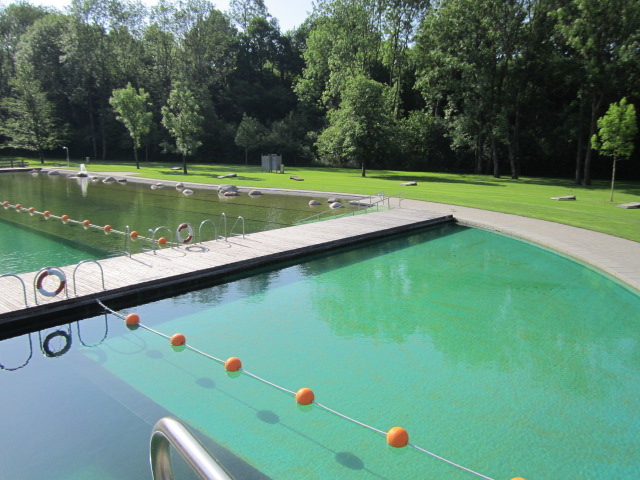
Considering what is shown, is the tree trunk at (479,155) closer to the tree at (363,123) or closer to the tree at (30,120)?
the tree at (363,123)

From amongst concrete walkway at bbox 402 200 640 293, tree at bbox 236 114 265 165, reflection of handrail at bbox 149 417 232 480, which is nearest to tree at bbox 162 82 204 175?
tree at bbox 236 114 265 165

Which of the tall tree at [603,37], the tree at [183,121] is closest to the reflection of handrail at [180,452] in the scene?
the tall tree at [603,37]

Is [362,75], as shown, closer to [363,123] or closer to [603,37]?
[363,123]

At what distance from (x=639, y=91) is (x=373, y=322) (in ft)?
108

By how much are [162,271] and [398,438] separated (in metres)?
6.21

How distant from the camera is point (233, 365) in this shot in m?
6.53

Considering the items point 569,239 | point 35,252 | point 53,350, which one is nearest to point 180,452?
point 53,350

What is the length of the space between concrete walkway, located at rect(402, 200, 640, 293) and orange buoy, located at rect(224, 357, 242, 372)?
778cm

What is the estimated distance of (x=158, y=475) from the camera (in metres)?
2.05

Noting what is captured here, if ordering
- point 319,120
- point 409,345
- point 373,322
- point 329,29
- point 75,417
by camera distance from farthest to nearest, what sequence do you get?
point 319,120, point 329,29, point 373,322, point 409,345, point 75,417

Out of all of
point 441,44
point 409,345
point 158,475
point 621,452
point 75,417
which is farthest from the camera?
point 441,44

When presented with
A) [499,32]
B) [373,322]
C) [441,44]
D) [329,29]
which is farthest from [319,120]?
[373,322]

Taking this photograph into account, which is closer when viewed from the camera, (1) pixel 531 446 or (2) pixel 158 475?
(2) pixel 158 475

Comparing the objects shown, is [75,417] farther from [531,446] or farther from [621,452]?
[621,452]
